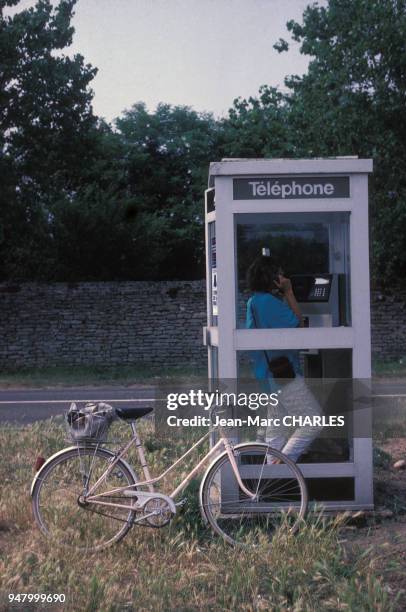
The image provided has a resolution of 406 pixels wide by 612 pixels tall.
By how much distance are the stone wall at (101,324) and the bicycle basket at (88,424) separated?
17167mm

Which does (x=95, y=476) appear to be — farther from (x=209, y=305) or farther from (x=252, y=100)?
(x=252, y=100)

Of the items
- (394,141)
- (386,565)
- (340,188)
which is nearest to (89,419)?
(386,565)

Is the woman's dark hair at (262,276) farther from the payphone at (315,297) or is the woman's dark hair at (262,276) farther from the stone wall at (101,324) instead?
the stone wall at (101,324)

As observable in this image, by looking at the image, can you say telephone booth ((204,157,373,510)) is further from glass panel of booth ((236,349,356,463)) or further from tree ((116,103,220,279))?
tree ((116,103,220,279))

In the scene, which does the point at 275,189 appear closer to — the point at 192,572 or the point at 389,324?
the point at 192,572

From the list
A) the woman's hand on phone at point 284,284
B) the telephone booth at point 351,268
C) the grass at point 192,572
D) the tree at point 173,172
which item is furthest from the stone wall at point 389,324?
the grass at point 192,572

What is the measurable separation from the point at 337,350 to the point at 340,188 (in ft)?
4.07

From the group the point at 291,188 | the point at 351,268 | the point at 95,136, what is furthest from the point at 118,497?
the point at 95,136

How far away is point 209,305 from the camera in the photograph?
273 inches

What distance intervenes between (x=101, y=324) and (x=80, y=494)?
56.8 ft

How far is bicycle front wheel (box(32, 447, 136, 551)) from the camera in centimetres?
533

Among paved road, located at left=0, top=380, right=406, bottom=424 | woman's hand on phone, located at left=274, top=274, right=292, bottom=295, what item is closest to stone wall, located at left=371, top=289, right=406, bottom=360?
paved road, located at left=0, top=380, right=406, bottom=424

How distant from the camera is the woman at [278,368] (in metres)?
6.01

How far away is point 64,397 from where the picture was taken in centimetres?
1563
